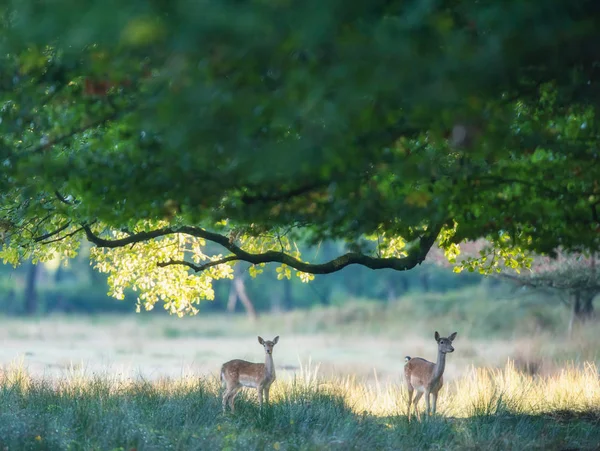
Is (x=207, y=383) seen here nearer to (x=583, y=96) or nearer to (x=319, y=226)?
(x=319, y=226)

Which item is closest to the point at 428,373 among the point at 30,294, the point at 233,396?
the point at 233,396

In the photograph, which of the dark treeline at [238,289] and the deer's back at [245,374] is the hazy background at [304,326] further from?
the deer's back at [245,374]

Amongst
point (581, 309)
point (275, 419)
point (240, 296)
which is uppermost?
point (240, 296)

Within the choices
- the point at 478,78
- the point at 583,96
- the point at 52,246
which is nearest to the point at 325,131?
the point at 478,78

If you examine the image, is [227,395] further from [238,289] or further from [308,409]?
[238,289]

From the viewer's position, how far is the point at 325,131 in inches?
195

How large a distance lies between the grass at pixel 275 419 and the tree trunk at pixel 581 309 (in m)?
14.1

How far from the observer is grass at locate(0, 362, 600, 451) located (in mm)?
10461

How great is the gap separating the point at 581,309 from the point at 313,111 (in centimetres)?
2794

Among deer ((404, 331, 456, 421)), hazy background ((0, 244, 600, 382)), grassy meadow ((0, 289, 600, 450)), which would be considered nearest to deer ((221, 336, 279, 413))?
grassy meadow ((0, 289, 600, 450))

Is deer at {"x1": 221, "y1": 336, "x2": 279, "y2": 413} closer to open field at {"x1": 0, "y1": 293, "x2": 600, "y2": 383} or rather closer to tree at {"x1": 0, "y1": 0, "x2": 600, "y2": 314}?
tree at {"x1": 0, "y1": 0, "x2": 600, "y2": 314}

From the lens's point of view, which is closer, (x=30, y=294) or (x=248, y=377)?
(x=248, y=377)

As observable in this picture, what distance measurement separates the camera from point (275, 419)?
12328 mm

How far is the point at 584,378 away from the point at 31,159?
40.4 ft
